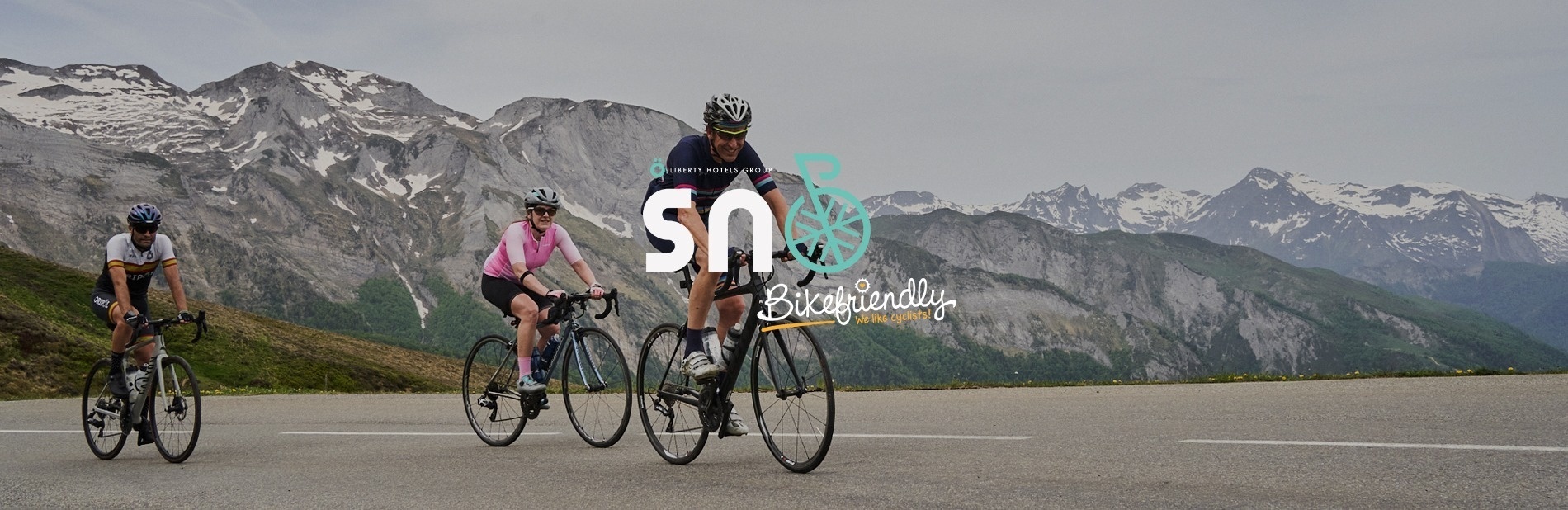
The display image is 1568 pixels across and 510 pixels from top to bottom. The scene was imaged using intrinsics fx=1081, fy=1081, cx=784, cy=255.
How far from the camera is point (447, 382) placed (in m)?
104

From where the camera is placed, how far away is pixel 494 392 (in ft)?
36.7

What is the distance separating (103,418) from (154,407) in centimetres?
84

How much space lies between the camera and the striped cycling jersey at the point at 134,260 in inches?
422

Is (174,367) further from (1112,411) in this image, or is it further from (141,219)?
(1112,411)

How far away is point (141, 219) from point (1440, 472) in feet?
36.8

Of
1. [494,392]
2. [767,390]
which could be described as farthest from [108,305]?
[767,390]

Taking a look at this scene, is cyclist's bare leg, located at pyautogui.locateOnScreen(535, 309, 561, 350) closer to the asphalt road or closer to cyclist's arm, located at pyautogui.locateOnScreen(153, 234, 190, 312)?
the asphalt road

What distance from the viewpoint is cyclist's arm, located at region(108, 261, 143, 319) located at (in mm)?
10555

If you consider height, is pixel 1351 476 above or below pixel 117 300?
below

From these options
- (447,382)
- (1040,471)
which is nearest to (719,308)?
(1040,471)

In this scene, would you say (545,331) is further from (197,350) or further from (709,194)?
(197,350)

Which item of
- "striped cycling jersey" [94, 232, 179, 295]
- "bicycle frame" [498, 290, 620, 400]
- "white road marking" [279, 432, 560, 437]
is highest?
"striped cycling jersey" [94, 232, 179, 295]

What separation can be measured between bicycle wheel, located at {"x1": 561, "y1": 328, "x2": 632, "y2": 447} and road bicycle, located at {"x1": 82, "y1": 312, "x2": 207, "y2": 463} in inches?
131

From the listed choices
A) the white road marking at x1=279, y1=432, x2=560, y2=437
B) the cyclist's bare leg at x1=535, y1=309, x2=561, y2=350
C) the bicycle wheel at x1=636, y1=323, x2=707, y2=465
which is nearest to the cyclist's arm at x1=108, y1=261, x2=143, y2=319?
the white road marking at x1=279, y1=432, x2=560, y2=437
